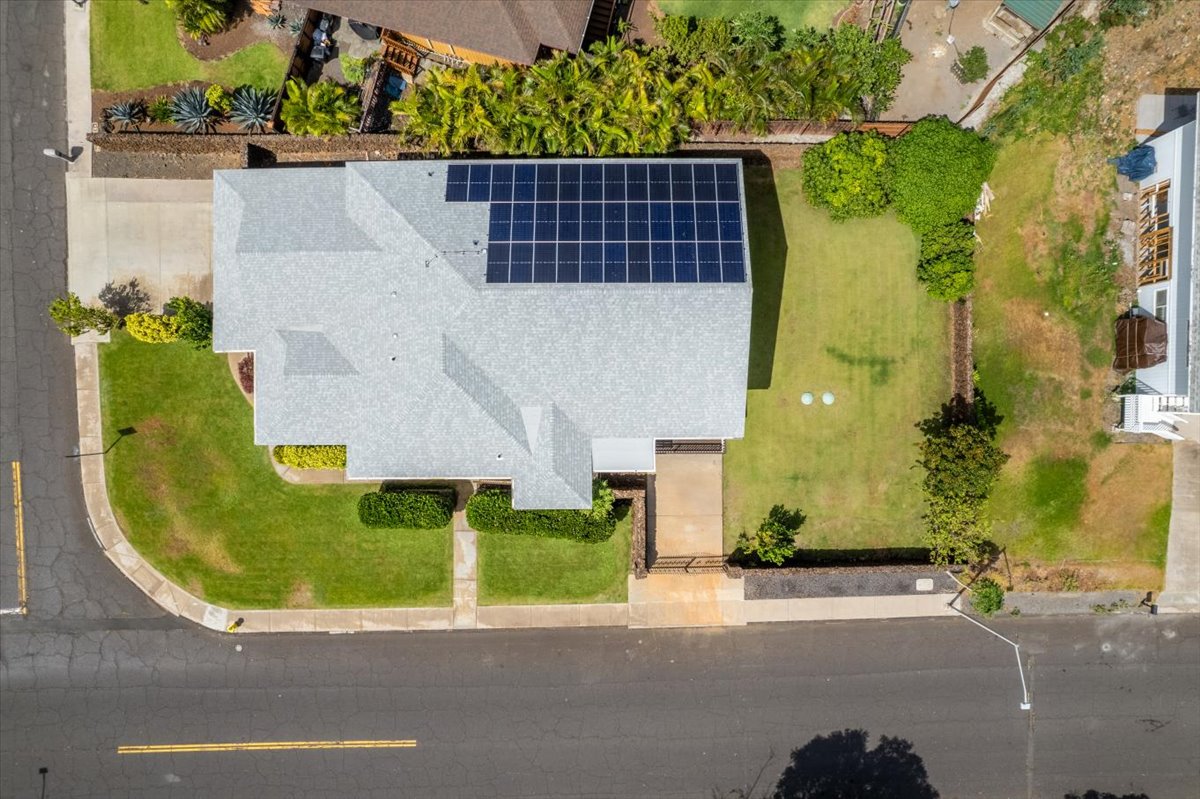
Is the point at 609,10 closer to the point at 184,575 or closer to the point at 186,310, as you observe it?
the point at 186,310

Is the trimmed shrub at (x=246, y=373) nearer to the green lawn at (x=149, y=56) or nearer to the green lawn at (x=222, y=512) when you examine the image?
the green lawn at (x=222, y=512)

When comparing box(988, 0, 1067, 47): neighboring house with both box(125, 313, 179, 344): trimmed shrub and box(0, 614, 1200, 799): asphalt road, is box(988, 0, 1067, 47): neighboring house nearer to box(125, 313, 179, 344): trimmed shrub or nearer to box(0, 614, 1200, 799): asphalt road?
box(0, 614, 1200, 799): asphalt road

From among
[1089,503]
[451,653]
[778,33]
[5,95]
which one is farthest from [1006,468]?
[5,95]

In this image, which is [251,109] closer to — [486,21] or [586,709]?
[486,21]

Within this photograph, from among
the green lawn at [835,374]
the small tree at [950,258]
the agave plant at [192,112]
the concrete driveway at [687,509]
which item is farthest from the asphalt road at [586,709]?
the agave plant at [192,112]

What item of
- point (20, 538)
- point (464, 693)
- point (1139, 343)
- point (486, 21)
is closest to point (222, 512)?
point (20, 538)

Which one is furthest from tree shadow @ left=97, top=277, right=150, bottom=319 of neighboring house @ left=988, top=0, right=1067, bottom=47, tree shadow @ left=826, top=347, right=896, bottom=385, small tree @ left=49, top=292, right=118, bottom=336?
neighboring house @ left=988, top=0, right=1067, bottom=47
